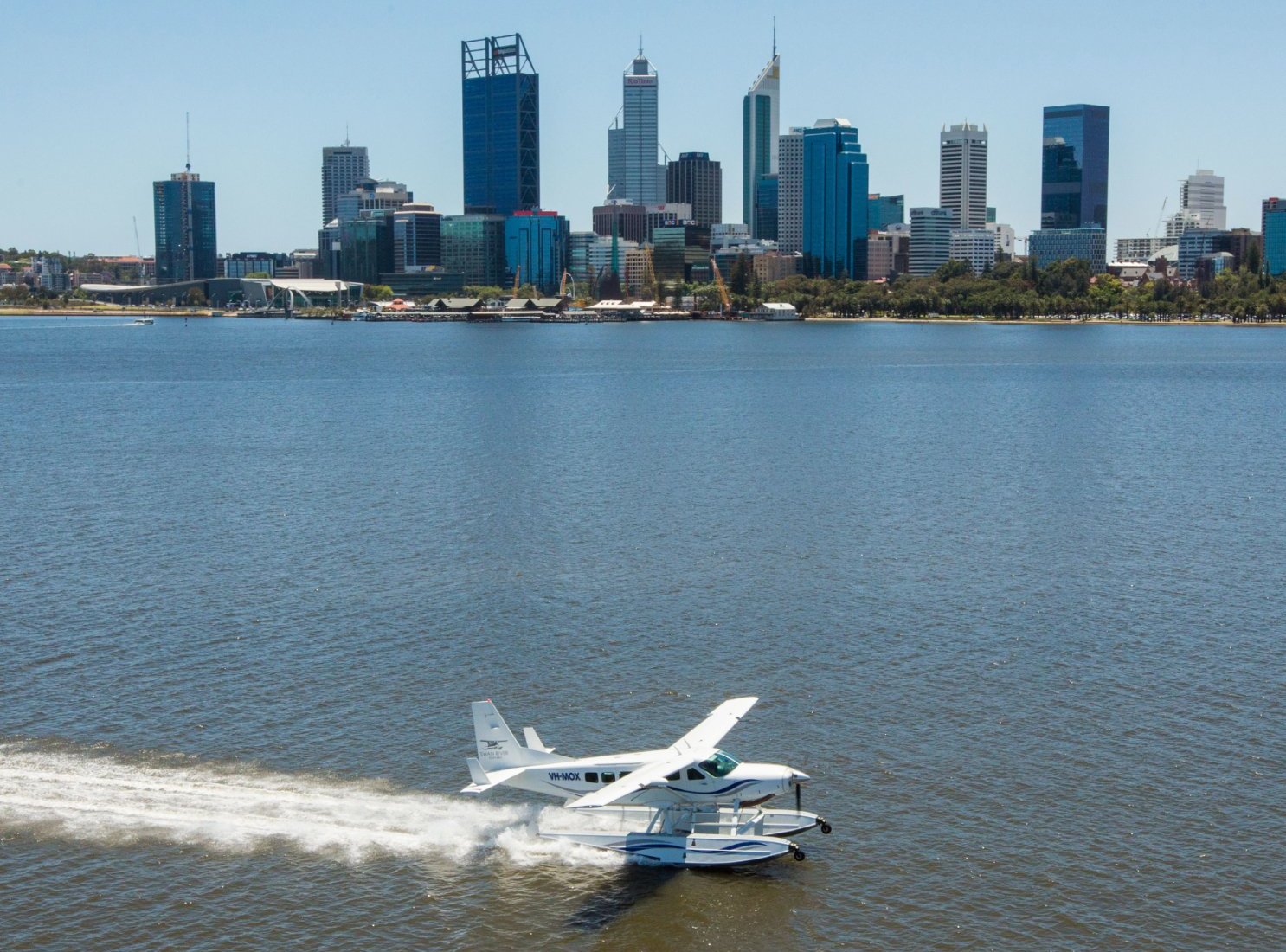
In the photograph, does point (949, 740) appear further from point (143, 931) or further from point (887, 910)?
point (143, 931)

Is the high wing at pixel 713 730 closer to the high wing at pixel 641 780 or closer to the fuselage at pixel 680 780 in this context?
the high wing at pixel 641 780

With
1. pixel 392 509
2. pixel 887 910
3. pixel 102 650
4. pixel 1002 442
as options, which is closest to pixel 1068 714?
pixel 887 910

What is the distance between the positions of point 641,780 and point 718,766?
214 centimetres

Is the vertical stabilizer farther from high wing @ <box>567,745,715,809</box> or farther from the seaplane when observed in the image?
high wing @ <box>567,745,715,809</box>

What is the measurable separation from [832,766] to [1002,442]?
76.1 meters

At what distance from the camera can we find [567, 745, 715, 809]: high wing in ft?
112

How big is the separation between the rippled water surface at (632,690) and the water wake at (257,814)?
118mm

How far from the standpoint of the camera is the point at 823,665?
50125 millimetres

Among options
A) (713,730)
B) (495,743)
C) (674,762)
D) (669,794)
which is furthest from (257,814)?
(713,730)

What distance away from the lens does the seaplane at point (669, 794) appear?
117 ft

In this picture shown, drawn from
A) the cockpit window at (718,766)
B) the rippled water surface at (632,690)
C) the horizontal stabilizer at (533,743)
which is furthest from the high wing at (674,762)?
the rippled water surface at (632,690)

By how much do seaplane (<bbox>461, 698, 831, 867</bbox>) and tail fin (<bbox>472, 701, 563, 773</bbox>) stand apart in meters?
0.02

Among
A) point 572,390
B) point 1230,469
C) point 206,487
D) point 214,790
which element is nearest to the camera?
point 214,790

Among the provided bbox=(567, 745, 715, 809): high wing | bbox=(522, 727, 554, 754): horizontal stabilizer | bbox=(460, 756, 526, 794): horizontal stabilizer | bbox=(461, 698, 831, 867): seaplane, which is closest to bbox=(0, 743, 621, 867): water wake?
bbox=(461, 698, 831, 867): seaplane
